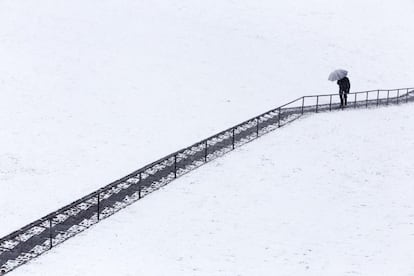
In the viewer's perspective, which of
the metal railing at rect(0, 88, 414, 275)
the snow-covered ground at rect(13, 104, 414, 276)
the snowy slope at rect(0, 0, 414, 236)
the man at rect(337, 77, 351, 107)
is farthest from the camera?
the man at rect(337, 77, 351, 107)

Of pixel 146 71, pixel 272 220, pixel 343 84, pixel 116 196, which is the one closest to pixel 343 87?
pixel 343 84

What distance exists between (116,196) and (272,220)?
5.42 metres

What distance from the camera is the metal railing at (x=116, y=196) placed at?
54.6 feet

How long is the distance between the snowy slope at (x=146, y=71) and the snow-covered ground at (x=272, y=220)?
4.11m

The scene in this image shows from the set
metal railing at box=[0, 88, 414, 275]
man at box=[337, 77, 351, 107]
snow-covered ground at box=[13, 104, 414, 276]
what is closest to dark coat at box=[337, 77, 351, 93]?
man at box=[337, 77, 351, 107]

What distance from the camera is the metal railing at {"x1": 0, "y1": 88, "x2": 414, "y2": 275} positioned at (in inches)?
656

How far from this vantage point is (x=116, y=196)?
20516 millimetres

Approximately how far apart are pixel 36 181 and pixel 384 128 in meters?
16.2

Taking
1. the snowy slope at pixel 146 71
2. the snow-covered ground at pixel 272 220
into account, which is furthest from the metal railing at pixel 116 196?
the snowy slope at pixel 146 71

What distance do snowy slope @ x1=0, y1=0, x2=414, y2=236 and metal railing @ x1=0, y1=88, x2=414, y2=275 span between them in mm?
1890

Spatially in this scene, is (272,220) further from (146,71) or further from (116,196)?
(146,71)

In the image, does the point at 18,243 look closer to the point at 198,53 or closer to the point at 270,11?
the point at 198,53

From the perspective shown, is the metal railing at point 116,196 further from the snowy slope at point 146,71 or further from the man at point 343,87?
the snowy slope at point 146,71

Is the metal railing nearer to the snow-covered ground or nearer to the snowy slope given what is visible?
the snow-covered ground
